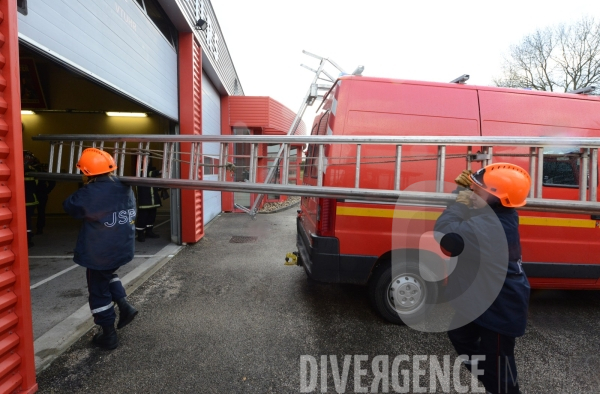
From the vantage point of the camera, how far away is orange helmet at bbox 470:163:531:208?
5.90 feet

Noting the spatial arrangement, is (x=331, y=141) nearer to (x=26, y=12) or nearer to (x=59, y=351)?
(x=26, y=12)

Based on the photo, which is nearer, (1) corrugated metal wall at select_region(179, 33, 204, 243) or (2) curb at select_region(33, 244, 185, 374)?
(2) curb at select_region(33, 244, 185, 374)

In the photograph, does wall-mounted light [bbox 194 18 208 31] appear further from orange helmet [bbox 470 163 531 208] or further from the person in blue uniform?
orange helmet [bbox 470 163 531 208]

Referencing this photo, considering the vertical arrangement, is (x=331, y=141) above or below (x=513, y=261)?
above

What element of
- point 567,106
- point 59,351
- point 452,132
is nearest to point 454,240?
point 452,132

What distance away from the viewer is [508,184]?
5.92ft

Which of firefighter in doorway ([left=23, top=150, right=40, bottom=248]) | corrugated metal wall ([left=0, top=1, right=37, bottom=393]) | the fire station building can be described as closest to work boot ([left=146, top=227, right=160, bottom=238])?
the fire station building

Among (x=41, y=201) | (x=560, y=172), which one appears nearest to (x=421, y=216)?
(x=560, y=172)

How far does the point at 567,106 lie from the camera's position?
3.10m

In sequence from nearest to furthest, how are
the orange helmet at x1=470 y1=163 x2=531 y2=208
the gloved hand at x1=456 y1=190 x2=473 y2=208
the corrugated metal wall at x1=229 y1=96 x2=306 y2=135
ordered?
the orange helmet at x1=470 y1=163 x2=531 y2=208 < the gloved hand at x1=456 y1=190 x2=473 y2=208 < the corrugated metal wall at x1=229 y1=96 x2=306 y2=135

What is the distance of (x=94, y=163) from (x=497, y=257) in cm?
309

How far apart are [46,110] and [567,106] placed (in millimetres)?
10935
